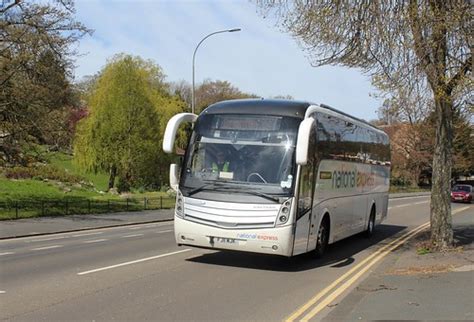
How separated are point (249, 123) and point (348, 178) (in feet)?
15.8

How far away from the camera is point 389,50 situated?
1205 centimetres

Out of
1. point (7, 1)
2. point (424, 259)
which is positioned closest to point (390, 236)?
point (424, 259)

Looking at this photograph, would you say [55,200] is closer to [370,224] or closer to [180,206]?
[370,224]

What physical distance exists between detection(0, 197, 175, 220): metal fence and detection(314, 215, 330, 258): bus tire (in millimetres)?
15297

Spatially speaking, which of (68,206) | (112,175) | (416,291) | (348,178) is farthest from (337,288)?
(112,175)

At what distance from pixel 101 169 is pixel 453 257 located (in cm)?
3716

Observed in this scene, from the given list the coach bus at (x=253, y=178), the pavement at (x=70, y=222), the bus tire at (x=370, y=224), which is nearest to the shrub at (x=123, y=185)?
the pavement at (x=70, y=222)

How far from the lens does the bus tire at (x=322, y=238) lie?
12.3 meters

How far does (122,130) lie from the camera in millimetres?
44875

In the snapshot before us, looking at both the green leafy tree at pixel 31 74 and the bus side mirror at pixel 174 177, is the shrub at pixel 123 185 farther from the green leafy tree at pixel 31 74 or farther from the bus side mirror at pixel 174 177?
the bus side mirror at pixel 174 177

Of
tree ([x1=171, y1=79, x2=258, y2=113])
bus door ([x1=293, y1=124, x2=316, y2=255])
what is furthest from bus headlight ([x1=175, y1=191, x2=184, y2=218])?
tree ([x1=171, y1=79, x2=258, y2=113])

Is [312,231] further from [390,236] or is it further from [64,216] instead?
[64,216]

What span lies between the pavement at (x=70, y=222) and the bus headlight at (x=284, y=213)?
37.1ft

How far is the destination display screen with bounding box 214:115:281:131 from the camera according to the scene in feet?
35.5
